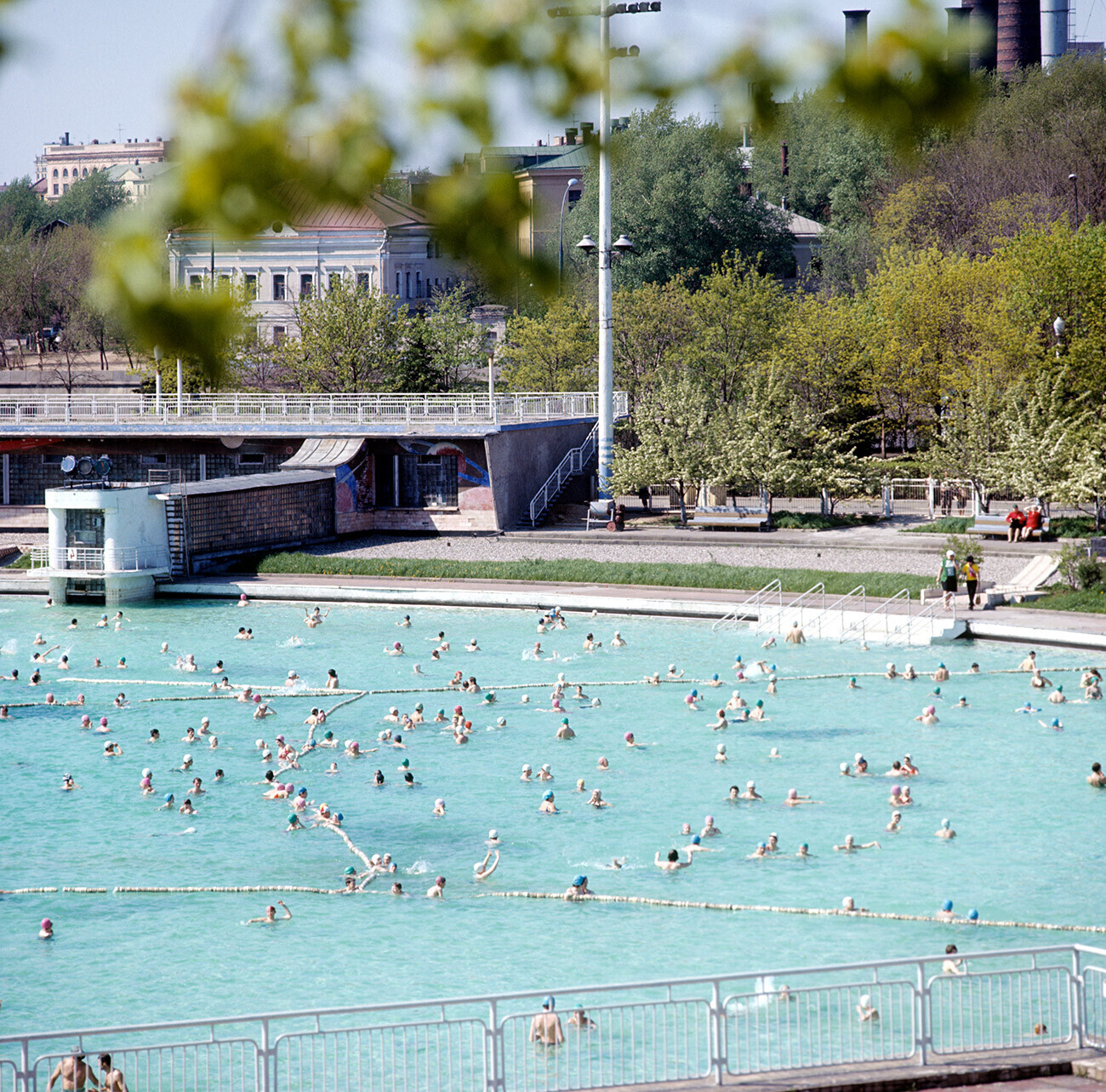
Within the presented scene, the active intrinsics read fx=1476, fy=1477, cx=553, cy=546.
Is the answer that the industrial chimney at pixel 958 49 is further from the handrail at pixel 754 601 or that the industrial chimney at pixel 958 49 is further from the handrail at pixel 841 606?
the handrail at pixel 754 601

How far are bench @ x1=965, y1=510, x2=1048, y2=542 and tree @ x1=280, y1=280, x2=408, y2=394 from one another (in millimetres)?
25907

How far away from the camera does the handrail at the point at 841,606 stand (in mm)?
37766

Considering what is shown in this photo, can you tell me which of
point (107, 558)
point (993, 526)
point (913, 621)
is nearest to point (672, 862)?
point (913, 621)

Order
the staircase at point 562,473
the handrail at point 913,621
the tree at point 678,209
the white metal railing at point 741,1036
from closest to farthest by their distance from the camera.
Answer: the white metal railing at point 741,1036 → the handrail at point 913,621 → the staircase at point 562,473 → the tree at point 678,209

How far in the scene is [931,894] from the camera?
21719 mm

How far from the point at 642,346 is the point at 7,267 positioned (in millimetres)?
54262

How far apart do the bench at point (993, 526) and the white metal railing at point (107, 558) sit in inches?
974

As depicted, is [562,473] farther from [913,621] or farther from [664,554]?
Result: [913,621]

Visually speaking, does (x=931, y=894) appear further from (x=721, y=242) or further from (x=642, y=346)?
(x=721, y=242)

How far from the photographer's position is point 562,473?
55031 mm

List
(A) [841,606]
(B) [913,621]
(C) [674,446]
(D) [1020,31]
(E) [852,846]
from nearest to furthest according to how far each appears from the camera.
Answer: (E) [852,846] → (B) [913,621] → (A) [841,606] → (C) [674,446] → (D) [1020,31]

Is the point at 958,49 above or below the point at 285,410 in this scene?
below

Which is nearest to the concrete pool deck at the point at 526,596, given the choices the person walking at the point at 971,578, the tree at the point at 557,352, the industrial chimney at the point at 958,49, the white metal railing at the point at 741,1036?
the person walking at the point at 971,578

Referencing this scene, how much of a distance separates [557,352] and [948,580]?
30.8 meters
